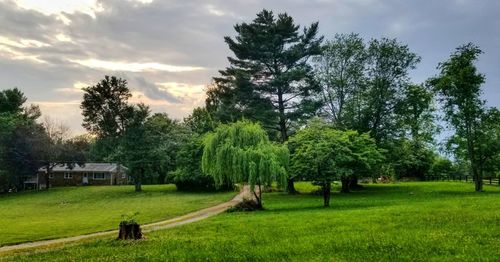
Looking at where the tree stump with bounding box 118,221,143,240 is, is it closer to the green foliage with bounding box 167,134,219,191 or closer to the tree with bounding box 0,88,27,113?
the green foliage with bounding box 167,134,219,191

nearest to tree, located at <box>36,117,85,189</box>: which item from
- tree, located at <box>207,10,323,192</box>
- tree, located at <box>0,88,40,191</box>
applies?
tree, located at <box>0,88,40,191</box>

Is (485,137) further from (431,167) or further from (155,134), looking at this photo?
(155,134)

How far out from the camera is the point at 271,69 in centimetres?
5228

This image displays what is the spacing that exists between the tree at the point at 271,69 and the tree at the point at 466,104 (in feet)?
45.5

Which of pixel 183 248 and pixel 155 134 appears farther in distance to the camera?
pixel 155 134

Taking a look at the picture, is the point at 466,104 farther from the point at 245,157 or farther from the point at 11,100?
the point at 11,100

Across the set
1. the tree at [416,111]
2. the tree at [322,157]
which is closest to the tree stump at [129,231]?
the tree at [322,157]

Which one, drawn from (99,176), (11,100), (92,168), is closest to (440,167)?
(99,176)

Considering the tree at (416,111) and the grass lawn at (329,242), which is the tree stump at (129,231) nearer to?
the grass lawn at (329,242)

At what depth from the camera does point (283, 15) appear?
51.8 meters

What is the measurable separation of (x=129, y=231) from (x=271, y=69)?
3642cm

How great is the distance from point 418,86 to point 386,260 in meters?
45.1

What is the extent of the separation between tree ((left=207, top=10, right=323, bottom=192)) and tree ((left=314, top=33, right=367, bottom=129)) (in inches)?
123

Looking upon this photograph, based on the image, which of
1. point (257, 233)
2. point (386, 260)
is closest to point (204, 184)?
point (257, 233)
